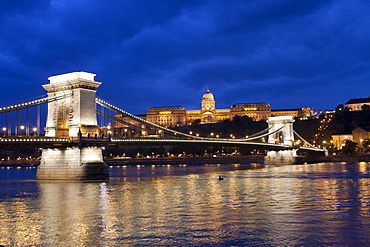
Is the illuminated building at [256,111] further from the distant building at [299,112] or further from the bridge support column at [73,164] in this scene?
the bridge support column at [73,164]

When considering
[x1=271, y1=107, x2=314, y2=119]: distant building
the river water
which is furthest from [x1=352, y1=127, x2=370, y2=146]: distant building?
the river water

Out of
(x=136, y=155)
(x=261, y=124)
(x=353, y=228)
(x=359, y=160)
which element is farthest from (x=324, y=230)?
(x=261, y=124)

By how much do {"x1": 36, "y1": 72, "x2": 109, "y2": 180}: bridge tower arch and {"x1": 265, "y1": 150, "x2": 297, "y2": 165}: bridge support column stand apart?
159 ft

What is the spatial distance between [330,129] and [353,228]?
11639cm

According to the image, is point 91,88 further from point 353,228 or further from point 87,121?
point 353,228

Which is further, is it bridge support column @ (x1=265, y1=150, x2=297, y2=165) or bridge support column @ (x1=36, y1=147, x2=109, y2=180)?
bridge support column @ (x1=265, y1=150, x2=297, y2=165)

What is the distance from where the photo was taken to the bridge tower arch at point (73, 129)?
121 feet

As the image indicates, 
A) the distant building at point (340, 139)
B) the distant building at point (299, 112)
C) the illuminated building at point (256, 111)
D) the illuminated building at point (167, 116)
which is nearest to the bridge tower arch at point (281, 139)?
the distant building at point (340, 139)

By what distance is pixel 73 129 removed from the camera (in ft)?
126

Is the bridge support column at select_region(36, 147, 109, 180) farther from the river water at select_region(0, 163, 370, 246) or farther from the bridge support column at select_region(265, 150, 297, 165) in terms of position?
the bridge support column at select_region(265, 150, 297, 165)

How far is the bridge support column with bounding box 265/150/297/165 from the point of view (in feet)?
267

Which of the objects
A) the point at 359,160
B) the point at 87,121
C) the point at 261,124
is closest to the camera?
the point at 87,121

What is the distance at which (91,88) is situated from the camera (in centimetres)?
3941

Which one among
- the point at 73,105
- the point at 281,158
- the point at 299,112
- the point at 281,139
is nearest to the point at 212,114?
the point at 299,112
